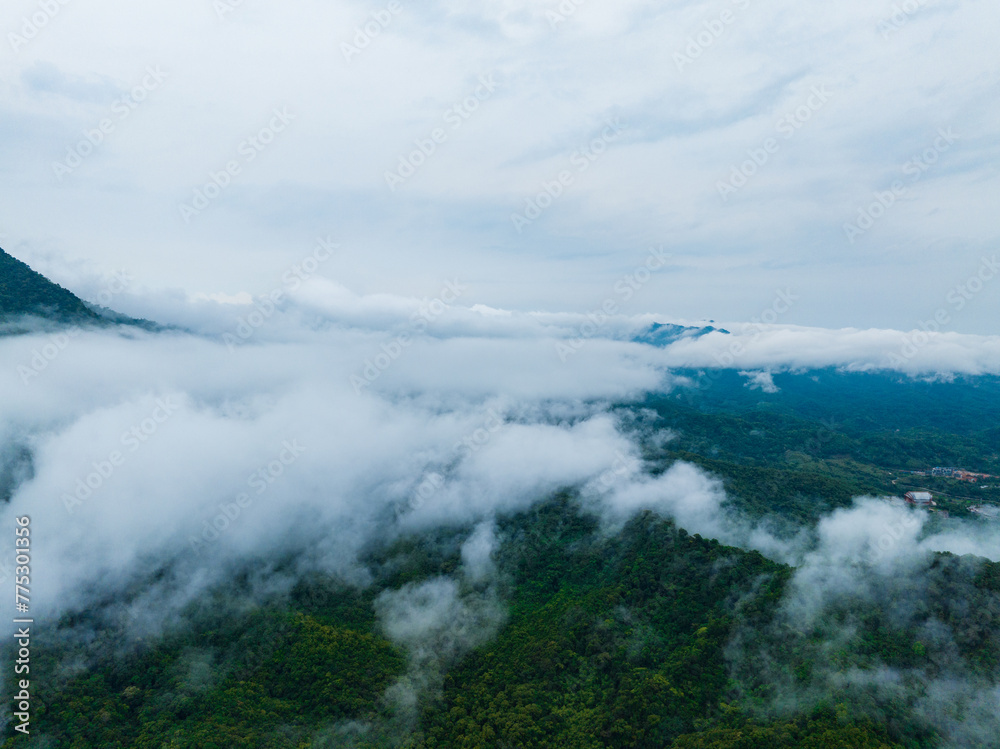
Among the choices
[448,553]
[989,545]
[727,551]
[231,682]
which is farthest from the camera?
[448,553]

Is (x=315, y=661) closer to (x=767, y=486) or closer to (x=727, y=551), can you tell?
(x=727, y=551)

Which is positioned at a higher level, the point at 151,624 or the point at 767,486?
the point at 767,486

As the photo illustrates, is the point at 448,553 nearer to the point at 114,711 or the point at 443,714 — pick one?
the point at 443,714

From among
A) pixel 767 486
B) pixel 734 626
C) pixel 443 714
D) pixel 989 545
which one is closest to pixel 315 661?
pixel 443 714

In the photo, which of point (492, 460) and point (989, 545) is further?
point (492, 460)

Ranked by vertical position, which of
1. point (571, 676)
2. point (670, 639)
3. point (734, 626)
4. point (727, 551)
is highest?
point (727, 551)

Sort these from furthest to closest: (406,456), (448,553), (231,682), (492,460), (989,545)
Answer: (406,456)
(492,460)
(448,553)
(989,545)
(231,682)
